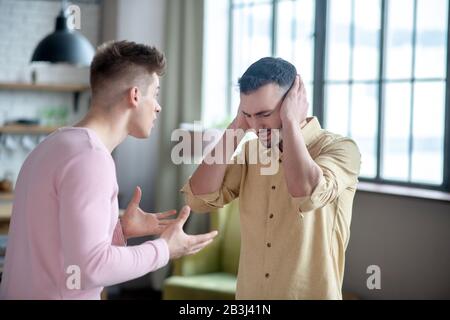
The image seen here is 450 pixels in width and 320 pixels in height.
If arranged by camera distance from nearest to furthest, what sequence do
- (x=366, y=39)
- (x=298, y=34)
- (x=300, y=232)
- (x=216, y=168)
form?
(x=300, y=232) → (x=216, y=168) → (x=366, y=39) → (x=298, y=34)

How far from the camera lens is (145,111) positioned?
1.71 metres

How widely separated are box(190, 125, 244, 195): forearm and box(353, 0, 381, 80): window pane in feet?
8.26

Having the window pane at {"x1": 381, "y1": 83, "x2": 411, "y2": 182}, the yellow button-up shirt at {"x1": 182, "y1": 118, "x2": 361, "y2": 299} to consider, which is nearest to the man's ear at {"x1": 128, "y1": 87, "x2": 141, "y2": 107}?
the yellow button-up shirt at {"x1": 182, "y1": 118, "x2": 361, "y2": 299}

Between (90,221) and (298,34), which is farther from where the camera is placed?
(298,34)

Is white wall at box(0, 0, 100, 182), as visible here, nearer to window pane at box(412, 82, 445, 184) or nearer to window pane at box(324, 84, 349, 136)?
window pane at box(324, 84, 349, 136)

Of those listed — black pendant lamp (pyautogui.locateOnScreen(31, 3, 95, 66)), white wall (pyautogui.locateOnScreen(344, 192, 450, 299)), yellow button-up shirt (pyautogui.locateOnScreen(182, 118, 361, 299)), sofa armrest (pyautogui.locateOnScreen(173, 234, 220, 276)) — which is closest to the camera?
yellow button-up shirt (pyautogui.locateOnScreen(182, 118, 361, 299))

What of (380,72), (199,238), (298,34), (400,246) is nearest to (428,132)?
(380,72)

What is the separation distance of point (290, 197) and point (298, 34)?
125 inches

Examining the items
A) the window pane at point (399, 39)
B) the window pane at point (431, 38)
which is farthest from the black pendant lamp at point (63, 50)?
the window pane at point (431, 38)

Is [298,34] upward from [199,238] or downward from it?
upward

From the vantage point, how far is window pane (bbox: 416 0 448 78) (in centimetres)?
386

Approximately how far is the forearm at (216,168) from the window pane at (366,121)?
250cm

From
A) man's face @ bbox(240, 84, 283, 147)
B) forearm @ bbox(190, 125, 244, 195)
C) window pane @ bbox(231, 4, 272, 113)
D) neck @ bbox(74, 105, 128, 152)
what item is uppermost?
window pane @ bbox(231, 4, 272, 113)

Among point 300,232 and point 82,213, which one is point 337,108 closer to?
point 300,232
